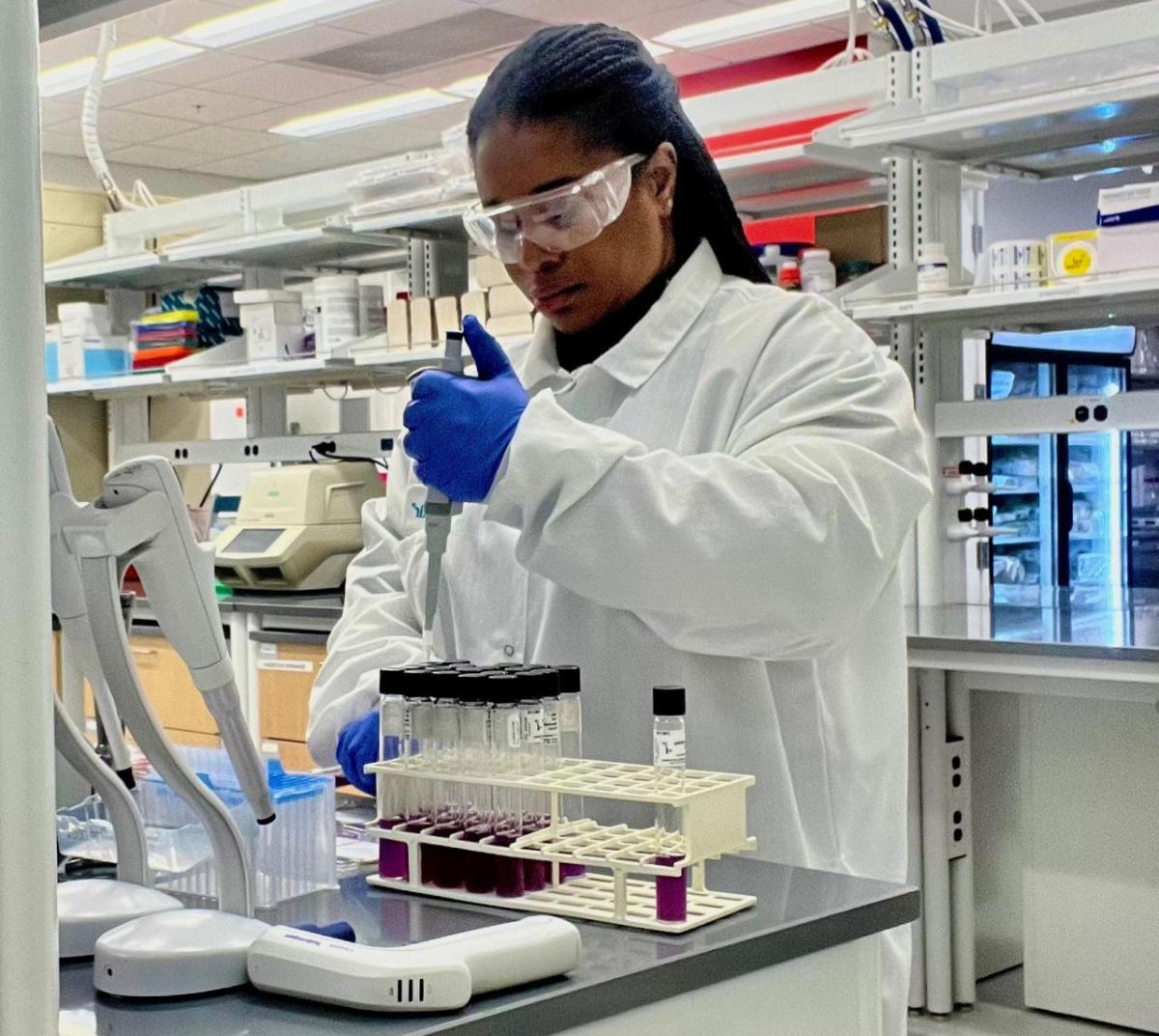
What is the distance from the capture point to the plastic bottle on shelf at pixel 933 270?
341cm

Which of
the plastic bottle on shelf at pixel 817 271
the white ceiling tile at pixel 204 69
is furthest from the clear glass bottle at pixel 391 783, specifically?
Answer: the white ceiling tile at pixel 204 69

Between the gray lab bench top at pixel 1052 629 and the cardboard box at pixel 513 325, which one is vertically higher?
the cardboard box at pixel 513 325

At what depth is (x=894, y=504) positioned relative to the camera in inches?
54.7

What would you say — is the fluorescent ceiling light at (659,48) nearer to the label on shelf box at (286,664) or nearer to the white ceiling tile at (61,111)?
the white ceiling tile at (61,111)

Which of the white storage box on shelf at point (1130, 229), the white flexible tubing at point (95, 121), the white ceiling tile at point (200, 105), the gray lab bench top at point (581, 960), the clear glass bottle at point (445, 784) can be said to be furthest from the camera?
the white ceiling tile at point (200, 105)

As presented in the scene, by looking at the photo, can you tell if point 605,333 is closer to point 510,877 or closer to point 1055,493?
point 510,877

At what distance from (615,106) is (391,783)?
0.73 metres

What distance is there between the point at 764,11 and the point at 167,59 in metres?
3.02

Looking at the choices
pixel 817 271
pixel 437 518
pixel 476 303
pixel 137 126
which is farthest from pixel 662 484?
pixel 137 126

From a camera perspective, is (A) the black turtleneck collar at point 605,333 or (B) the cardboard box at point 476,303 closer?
(A) the black turtleneck collar at point 605,333

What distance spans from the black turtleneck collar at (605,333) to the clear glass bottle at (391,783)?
58 centimetres

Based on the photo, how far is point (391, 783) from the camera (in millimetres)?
1174

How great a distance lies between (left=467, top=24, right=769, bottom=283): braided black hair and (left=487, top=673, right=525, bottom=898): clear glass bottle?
630 mm

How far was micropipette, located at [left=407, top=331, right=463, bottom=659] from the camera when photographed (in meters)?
1.31
